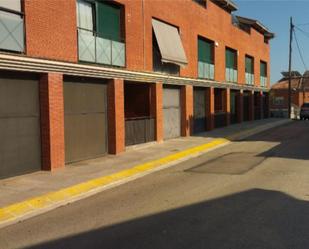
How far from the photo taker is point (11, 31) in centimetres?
1178

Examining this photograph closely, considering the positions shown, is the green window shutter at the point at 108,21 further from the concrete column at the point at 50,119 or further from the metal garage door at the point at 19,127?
the metal garage door at the point at 19,127

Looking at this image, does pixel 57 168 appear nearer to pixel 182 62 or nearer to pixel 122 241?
pixel 122 241

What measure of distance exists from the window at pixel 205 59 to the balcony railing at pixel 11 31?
585 inches

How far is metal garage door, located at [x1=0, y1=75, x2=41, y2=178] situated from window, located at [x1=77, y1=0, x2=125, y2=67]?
2.81 m

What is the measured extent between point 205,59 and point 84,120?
44.7ft

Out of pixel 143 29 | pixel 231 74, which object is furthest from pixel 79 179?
pixel 231 74

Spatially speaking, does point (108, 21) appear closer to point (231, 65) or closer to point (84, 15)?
point (84, 15)

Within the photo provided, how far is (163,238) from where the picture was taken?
6.50 meters

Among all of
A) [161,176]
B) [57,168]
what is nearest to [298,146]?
[161,176]

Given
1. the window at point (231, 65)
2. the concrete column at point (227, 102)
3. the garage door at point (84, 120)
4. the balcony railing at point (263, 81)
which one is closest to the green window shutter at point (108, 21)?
the garage door at point (84, 120)

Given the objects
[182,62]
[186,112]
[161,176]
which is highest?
[182,62]

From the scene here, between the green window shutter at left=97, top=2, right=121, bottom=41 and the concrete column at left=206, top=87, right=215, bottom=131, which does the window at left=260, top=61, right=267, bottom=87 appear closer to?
the concrete column at left=206, top=87, right=215, bottom=131

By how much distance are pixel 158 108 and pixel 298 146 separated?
6289 millimetres

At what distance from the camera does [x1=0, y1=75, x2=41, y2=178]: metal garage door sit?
464 inches
